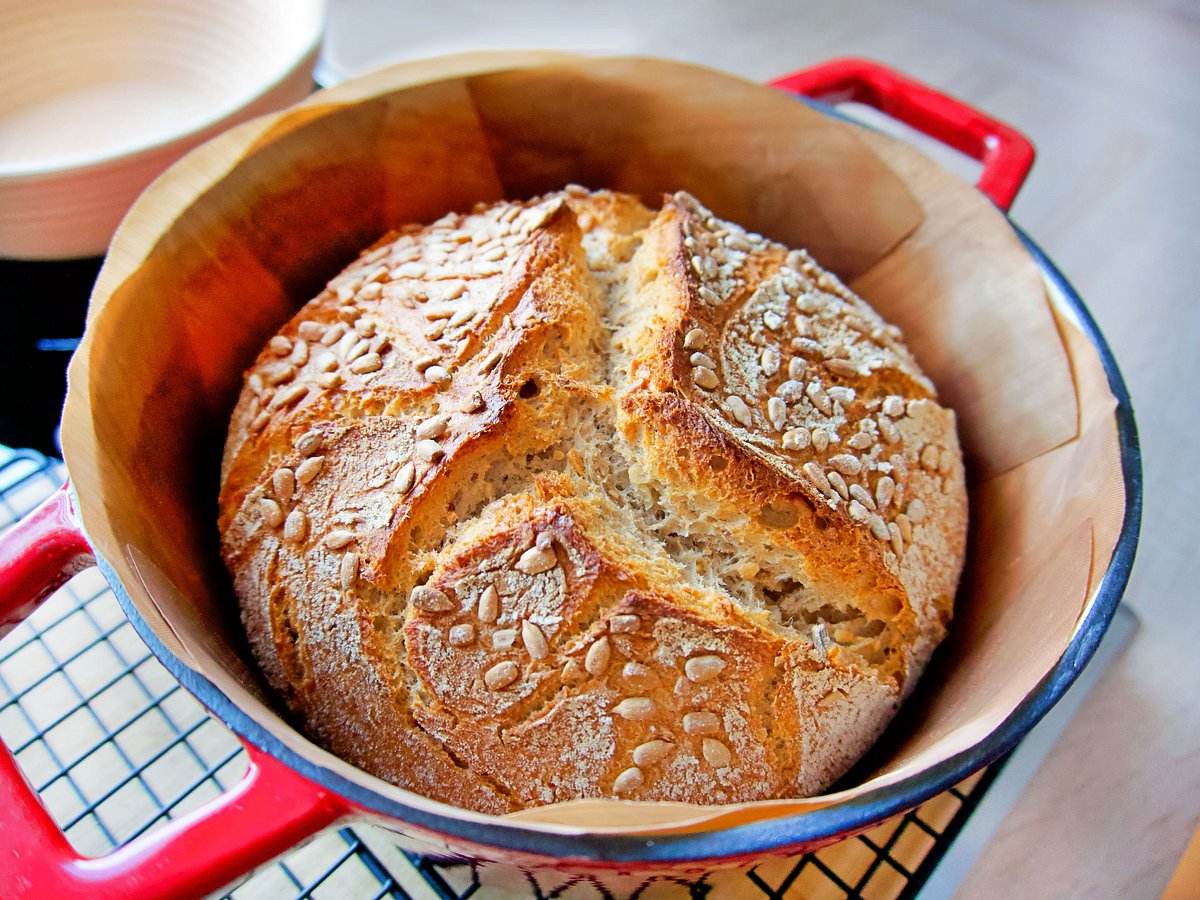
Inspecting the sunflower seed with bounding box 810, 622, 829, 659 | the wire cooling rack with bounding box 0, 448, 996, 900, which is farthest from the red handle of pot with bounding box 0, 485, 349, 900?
the sunflower seed with bounding box 810, 622, 829, 659

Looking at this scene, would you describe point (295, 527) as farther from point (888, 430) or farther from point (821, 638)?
point (888, 430)

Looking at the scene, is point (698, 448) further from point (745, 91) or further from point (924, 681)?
point (745, 91)

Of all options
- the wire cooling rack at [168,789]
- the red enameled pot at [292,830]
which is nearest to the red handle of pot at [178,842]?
the red enameled pot at [292,830]

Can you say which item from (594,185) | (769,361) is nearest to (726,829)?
(769,361)

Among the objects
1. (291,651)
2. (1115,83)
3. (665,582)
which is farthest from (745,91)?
(1115,83)

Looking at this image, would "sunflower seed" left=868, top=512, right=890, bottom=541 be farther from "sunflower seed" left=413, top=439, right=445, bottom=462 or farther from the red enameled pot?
"sunflower seed" left=413, top=439, right=445, bottom=462

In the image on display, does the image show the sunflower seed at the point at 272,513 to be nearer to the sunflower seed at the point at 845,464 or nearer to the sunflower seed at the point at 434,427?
the sunflower seed at the point at 434,427
